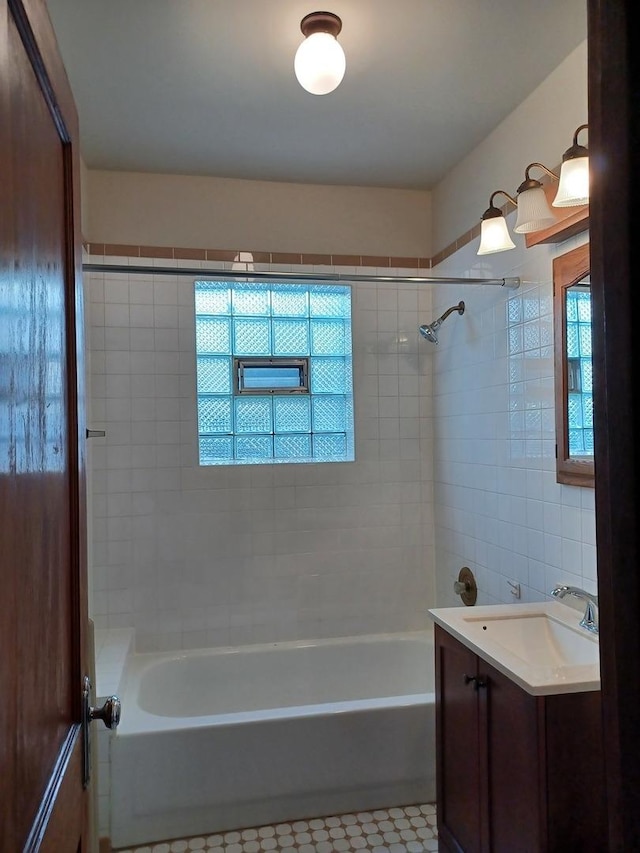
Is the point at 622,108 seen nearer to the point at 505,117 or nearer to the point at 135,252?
the point at 505,117

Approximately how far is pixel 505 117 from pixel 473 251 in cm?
57

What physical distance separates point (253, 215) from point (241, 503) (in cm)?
151

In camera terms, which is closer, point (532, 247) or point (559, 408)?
point (559, 408)

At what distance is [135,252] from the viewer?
2.93m

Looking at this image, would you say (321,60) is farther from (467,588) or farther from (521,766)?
(467,588)

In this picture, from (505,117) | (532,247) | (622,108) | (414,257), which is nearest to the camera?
(622,108)

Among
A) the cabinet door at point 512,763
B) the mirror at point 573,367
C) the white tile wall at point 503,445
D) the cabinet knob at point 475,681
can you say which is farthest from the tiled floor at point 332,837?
the mirror at point 573,367

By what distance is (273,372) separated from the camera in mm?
3156

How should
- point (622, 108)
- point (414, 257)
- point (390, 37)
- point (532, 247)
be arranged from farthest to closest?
point (414, 257)
point (532, 247)
point (390, 37)
point (622, 108)

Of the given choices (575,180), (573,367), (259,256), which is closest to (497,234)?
(575,180)

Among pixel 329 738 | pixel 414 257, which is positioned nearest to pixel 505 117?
pixel 414 257

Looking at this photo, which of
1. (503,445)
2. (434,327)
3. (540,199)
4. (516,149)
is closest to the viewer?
(540,199)

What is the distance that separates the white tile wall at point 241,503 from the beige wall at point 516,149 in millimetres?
466

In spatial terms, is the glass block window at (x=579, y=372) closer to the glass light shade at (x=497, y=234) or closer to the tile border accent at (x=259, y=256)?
the glass light shade at (x=497, y=234)
